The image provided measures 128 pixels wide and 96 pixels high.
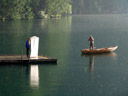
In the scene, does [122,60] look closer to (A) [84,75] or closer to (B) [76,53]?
(B) [76,53]

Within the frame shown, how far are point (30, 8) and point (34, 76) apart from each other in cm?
11540

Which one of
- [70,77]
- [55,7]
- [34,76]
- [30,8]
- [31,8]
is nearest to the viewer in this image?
[70,77]

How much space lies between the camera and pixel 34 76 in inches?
1455

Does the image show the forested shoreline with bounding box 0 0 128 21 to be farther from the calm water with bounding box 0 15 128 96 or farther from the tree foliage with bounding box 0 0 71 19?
the calm water with bounding box 0 15 128 96

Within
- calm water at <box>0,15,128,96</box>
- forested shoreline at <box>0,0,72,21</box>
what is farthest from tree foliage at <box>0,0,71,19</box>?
calm water at <box>0,15,128,96</box>

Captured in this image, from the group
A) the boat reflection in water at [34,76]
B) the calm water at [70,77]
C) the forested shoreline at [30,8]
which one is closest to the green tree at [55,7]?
the forested shoreline at [30,8]

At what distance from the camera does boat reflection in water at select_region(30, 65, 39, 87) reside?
112ft

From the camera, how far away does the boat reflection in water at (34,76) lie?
34028 millimetres

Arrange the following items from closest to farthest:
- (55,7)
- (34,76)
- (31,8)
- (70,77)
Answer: (70,77), (34,76), (31,8), (55,7)

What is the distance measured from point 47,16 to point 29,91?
134447 millimetres

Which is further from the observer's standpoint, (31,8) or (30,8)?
(31,8)

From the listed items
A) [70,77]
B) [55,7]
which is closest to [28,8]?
[55,7]

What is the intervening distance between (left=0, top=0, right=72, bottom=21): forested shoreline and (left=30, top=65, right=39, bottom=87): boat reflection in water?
9988 centimetres

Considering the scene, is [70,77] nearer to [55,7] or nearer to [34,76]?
[34,76]
